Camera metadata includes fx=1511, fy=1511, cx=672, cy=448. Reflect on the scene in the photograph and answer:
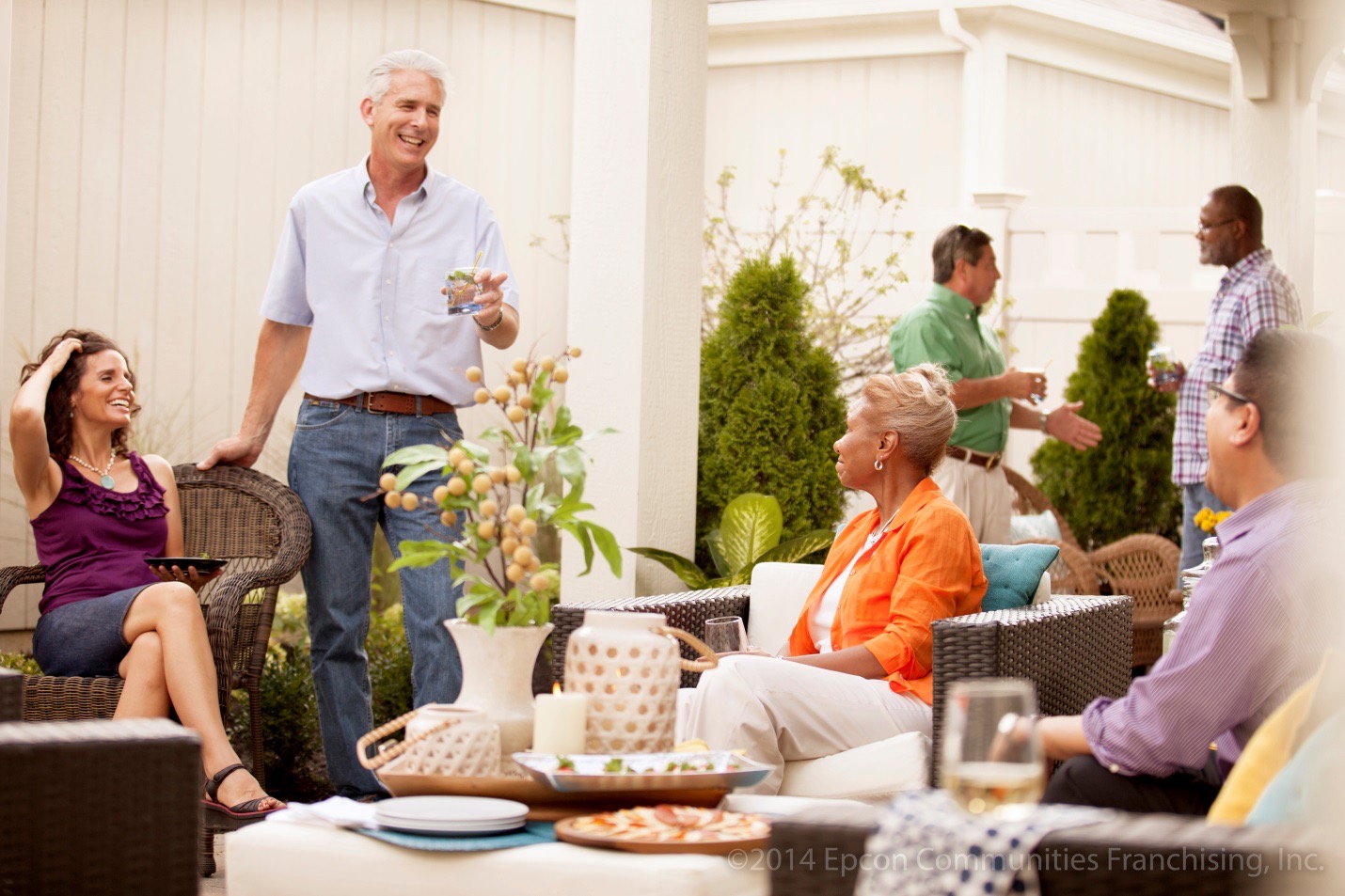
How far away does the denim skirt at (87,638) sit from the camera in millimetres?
3543

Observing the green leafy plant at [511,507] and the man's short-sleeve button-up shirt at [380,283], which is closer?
the green leafy plant at [511,507]

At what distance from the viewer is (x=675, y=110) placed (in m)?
4.52

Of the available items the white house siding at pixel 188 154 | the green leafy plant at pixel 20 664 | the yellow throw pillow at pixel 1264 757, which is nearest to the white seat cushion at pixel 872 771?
the yellow throw pillow at pixel 1264 757

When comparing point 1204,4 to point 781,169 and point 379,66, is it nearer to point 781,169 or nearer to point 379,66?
point 781,169

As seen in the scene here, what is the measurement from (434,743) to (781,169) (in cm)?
625

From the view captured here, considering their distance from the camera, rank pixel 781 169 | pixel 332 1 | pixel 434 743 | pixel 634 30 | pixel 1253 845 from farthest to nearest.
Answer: pixel 781 169 < pixel 332 1 < pixel 634 30 < pixel 434 743 < pixel 1253 845

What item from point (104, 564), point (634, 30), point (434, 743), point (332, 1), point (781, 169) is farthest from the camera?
point (781, 169)

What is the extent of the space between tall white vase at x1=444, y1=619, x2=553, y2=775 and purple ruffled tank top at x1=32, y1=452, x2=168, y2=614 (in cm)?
170

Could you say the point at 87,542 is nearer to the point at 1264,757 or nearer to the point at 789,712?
the point at 789,712

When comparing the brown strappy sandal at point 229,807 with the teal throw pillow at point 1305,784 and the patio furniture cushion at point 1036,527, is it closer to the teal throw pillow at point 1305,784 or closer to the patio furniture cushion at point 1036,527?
the teal throw pillow at point 1305,784

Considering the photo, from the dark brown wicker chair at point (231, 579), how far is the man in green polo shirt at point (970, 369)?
2.16m

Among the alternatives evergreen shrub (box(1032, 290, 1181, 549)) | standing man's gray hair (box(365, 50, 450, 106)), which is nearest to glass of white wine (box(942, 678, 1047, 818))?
standing man's gray hair (box(365, 50, 450, 106))

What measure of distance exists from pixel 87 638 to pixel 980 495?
2.91 m

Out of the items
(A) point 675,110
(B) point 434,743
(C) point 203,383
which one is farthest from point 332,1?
(B) point 434,743
